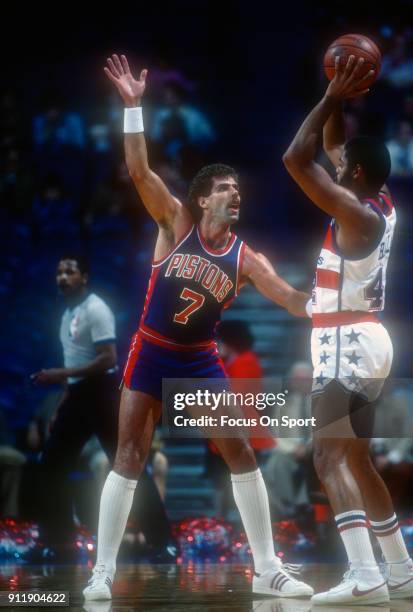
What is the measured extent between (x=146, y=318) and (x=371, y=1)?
30.0 feet

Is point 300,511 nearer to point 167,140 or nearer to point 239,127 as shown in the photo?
point 167,140

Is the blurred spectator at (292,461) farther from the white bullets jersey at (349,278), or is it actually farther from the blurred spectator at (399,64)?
the blurred spectator at (399,64)

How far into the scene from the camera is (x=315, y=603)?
5.32 meters

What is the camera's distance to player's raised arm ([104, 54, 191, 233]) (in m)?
5.79

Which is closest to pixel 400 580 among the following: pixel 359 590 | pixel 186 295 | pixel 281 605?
pixel 359 590

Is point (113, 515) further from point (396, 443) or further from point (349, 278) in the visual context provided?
point (396, 443)

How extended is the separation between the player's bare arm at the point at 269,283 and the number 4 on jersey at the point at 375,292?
0.53 metres

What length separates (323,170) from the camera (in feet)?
17.3

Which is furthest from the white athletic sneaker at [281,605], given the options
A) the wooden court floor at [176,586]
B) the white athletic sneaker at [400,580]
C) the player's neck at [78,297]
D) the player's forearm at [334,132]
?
the player's neck at [78,297]

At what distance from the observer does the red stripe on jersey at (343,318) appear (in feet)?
18.0

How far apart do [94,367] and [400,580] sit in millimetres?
3111

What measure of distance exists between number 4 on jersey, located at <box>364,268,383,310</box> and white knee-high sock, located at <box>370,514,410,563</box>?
1066mm

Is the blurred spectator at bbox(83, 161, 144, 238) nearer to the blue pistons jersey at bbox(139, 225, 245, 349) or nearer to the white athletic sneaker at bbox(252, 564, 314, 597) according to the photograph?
the blue pistons jersey at bbox(139, 225, 245, 349)

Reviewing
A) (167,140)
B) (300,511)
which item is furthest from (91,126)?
(300,511)
